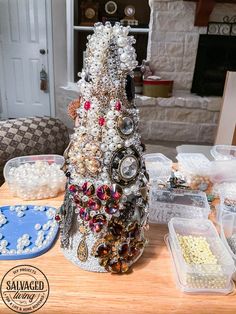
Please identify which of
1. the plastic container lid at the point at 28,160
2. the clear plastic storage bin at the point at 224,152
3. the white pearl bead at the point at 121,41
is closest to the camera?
the white pearl bead at the point at 121,41

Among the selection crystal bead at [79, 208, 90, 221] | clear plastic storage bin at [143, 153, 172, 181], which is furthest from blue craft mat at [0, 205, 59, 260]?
clear plastic storage bin at [143, 153, 172, 181]

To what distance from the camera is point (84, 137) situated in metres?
0.55

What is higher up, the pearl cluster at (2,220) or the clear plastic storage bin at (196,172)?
the clear plastic storage bin at (196,172)

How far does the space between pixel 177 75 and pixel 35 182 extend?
2.20 m

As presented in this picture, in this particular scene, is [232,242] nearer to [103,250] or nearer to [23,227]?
[103,250]

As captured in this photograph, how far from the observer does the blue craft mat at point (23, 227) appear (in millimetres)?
624

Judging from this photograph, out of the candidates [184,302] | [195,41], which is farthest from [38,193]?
[195,41]

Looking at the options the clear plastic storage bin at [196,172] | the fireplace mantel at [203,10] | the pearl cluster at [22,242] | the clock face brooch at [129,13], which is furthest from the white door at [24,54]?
the pearl cluster at [22,242]

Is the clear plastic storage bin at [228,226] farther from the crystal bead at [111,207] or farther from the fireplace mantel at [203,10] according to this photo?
the fireplace mantel at [203,10]

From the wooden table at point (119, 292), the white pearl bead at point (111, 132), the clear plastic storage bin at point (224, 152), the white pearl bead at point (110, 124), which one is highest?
the white pearl bead at point (110, 124)

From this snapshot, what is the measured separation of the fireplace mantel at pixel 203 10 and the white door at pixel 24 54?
1544 millimetres

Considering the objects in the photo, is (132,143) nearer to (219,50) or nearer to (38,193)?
(38,193)

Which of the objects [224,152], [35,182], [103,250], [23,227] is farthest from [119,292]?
[224,152]

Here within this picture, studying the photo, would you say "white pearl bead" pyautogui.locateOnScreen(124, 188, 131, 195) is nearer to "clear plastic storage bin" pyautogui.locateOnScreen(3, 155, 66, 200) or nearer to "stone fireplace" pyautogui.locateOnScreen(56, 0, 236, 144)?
"clear plastic storage bin" pyautogui.locateOnScreen(3, 155, 66, 200)
